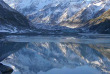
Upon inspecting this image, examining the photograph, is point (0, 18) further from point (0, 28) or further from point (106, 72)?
point (106, 72)

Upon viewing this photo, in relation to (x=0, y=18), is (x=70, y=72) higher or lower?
lower

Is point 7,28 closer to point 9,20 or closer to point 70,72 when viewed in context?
point 9,20

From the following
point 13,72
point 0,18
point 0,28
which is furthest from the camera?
point 0,18

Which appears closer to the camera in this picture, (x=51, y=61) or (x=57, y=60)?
(x=51, y=61)

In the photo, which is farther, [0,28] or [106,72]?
[0,28]

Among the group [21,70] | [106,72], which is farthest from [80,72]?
[21,70]

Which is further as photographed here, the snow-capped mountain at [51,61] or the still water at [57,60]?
the snow-capped mountain at [51,61]

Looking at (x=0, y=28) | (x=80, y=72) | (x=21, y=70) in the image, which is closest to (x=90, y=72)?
(x=80, y=72)

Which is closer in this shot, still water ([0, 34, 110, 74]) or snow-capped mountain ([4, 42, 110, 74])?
still water ([0, 34, 110, 74])

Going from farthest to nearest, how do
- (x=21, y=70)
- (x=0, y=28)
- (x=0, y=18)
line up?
(x=0, y=18) → (x=0, y=28) → (x=21, y=70)
